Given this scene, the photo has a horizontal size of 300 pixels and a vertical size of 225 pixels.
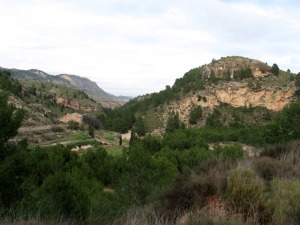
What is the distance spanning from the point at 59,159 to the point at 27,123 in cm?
4050

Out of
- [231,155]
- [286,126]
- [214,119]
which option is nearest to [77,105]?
[214,119]

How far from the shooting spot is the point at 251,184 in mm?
6254

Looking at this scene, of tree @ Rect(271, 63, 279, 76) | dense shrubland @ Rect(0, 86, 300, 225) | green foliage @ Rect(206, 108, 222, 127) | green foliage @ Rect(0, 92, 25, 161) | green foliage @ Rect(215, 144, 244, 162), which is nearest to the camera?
dense shrubland @ Rect(0, 86, 300, 225)

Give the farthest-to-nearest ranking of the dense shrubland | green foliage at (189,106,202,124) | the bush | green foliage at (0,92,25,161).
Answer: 1. green foliage at (189,106,202,124)
2. green foliage at (0,92,25,161)
3. the bush
4. the dense shrubland

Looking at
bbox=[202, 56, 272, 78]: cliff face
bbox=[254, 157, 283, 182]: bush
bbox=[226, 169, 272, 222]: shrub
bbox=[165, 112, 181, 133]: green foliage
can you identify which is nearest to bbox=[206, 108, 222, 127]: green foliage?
bbox=[165, 112, 181, 133]: green foliage

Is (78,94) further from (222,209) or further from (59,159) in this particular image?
(222,209)

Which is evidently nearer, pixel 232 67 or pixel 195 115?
pixel 195 115

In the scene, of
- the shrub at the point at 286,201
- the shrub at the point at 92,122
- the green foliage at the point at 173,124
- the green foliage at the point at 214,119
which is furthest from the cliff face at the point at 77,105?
the shrub at the point at 286,201

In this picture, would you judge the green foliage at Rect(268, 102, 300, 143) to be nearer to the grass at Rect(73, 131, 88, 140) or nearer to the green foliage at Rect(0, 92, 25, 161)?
the green foliage at Rect(0, 92, 25, 161)

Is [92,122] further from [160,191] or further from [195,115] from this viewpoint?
[160,191]

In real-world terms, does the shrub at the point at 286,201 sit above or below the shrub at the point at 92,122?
above

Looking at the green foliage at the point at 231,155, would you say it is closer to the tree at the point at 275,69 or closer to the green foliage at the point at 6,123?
the green foliage at the point at 6,123

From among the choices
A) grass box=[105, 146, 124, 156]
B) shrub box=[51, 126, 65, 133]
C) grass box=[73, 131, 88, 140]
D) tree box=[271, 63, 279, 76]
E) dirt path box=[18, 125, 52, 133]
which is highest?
tree box=[271, 63, 279, 76]

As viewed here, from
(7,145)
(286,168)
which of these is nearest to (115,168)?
(7,145)
